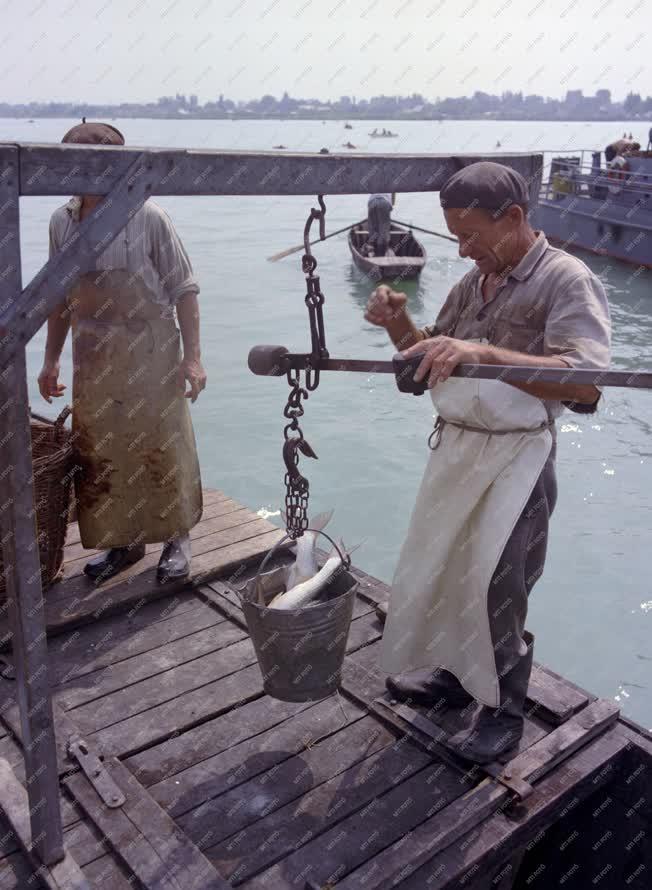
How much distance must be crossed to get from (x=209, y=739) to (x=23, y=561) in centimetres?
137

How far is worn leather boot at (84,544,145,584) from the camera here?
→ 176 inches

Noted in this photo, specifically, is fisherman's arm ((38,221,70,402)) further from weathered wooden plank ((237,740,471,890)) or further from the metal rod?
weathered wooden plank ((237,740,471,890))

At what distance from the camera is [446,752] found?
3.29 m

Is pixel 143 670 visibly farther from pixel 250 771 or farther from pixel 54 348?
pixel 54 348

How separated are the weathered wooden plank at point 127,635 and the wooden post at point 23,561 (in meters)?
1.11

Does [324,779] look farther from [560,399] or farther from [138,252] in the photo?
[138,252]

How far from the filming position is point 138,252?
12.9ft

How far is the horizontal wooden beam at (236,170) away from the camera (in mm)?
2133

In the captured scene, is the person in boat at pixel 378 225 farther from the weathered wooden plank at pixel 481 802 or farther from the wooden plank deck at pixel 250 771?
the weathered wooden plank at pixel 481 802

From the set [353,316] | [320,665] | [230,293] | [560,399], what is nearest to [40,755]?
[320,665]

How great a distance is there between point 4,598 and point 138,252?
1.86 meters

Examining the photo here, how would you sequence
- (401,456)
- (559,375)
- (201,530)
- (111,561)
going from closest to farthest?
1. (559,375)
2. (111,561)
3. (201,530)
4. (401,456)

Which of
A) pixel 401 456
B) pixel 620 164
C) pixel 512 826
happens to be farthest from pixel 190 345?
pixel 620 164

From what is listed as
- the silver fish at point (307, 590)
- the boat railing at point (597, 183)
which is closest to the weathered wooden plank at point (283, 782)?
the silver fish at point (307, 590)
